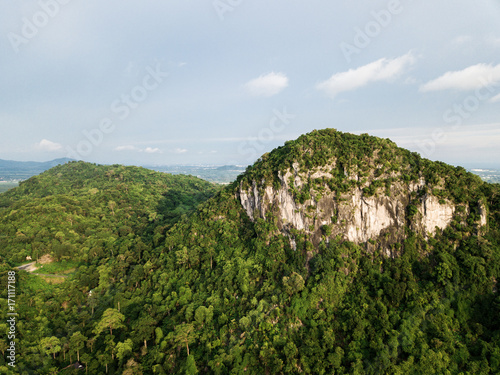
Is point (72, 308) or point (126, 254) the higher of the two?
point (126, 254)

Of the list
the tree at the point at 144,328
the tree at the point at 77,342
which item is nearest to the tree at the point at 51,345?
the tree at the point at 77,342

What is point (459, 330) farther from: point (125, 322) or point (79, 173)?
point (79, 173)

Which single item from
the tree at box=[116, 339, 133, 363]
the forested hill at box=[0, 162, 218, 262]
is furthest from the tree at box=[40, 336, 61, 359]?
the forested hill at box=[0, 162, 218, 262]

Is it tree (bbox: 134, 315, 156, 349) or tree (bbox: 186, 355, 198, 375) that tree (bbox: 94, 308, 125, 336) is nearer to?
tree (bbox: 134, 315, 156, 349)

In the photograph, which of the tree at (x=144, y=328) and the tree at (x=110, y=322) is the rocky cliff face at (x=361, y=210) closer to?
the tree at (x=144, y=328)

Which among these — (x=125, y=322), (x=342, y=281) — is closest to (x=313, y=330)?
(x=342, y=281)

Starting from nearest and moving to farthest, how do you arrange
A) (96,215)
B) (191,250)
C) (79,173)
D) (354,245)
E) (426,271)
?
(426,271) < (354,245) < (191,250) < (96,215) < (79,173)

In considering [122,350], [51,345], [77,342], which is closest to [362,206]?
[122,350]
